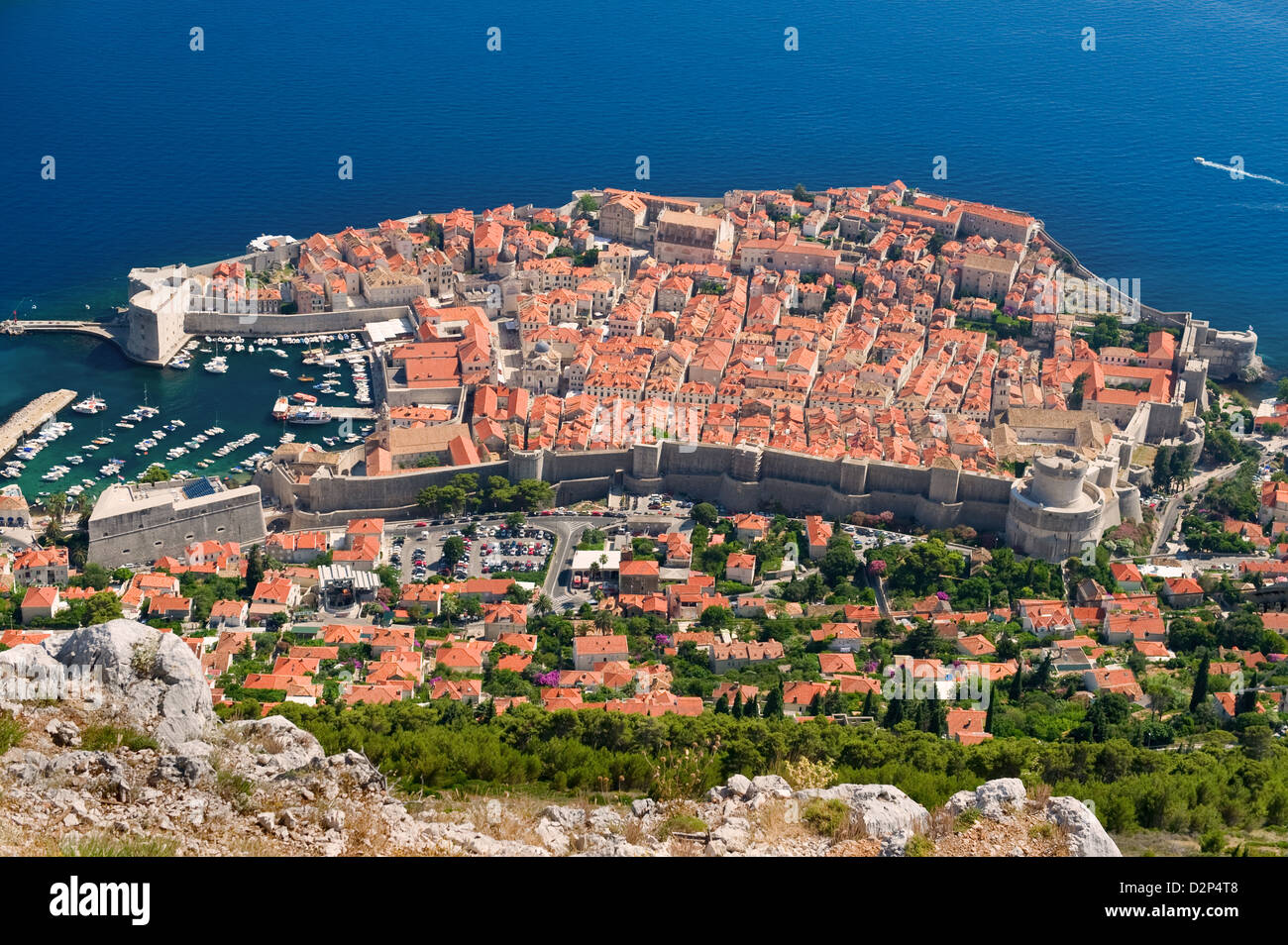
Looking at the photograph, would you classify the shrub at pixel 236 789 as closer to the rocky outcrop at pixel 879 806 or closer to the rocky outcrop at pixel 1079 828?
the rocky outcrop at pixel 879 806

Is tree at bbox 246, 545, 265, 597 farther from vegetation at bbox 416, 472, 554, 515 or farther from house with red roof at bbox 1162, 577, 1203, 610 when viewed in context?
house with red roof at bbox 1162, 577, 1203, 610

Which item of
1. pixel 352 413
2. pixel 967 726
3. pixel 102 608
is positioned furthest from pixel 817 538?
pixel 102 608

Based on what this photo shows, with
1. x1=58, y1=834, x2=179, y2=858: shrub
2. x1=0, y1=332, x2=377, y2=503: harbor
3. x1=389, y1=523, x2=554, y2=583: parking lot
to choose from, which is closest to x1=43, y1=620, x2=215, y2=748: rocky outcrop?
x1=58, y1=834, x2=179, y2=858: shrub

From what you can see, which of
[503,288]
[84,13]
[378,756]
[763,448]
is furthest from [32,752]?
[84,13]

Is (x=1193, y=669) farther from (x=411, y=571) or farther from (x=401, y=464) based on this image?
(x=401, y=464)

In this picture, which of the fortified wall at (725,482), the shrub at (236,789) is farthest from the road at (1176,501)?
the shrub at (236,789)

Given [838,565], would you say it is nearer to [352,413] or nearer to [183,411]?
[352,413]
